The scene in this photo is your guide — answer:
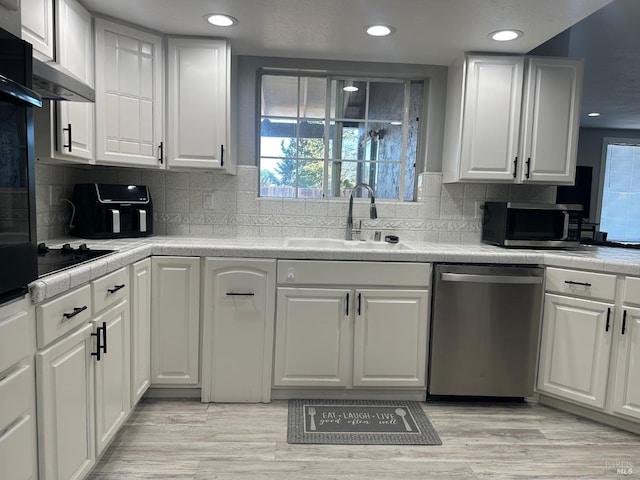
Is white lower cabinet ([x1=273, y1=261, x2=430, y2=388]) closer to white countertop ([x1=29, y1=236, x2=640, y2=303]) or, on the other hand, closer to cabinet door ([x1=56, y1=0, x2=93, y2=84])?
white countertop ([x1=29, y1=236, x2=640, y2=303])

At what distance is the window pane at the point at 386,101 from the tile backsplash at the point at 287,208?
55 centimetres

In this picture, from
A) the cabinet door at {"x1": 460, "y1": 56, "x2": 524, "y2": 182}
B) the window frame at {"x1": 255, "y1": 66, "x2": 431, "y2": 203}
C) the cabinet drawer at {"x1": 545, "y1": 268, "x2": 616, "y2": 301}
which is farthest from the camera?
the window frame at {"x1": 255, "y1": 66, "x2": 431, "y2": 203}

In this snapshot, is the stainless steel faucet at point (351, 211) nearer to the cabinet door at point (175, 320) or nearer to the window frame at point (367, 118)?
the window frame at point (367, 118)

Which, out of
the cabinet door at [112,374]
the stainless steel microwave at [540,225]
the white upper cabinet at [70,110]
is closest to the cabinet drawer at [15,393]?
the cabinet door at [112,374]

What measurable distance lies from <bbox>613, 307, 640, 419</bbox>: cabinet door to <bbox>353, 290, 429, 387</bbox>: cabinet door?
1.01 metres

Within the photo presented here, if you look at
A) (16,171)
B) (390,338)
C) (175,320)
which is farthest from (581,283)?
(16,171)

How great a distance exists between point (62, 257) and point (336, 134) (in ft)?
6.73

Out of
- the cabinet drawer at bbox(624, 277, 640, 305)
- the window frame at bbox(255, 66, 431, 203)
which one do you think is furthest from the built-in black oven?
the cabinet drawer at bbox(624, 277, 640, 305)

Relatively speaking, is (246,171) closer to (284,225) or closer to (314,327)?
(284,225)

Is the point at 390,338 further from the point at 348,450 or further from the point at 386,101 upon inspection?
the point at 386,101

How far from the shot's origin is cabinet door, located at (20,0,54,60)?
5.74 feet

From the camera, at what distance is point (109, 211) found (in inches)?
97.6

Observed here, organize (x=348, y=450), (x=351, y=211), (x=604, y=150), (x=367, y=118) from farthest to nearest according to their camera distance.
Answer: (x=604, y=150)
(x=367, y=118)
(x=351, y=211)
(x=348, y=450)

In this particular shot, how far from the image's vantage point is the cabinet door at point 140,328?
2.08m
